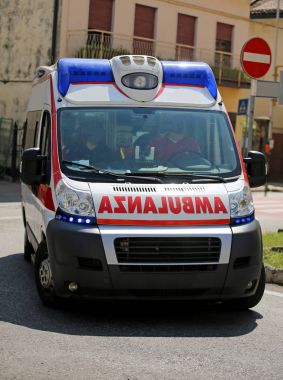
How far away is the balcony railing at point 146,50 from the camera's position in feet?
89.6

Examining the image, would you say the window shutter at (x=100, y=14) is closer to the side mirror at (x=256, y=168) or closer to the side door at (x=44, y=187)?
the side door at (x=44, y=187)

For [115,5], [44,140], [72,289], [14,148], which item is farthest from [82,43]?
[72,289]

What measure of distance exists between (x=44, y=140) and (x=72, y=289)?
6.34 feet

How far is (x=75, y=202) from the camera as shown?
6480mm

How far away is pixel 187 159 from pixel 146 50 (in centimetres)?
2290

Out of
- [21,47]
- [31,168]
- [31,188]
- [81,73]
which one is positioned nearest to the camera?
[31,168]

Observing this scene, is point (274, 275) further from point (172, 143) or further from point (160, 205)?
point (160, 205)

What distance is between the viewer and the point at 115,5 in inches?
1124

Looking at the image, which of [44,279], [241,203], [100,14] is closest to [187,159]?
[241,203]

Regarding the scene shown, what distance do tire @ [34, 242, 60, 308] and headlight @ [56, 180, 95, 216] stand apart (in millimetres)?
593

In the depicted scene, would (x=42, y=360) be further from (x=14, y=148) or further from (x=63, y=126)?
(x=14, y=148)

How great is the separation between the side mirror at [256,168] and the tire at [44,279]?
2.07 metres

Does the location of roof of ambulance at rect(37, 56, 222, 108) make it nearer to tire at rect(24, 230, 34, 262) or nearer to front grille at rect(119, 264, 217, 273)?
front grille at rect(119, 264, 217, 273)

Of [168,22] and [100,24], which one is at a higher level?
[168,22]
